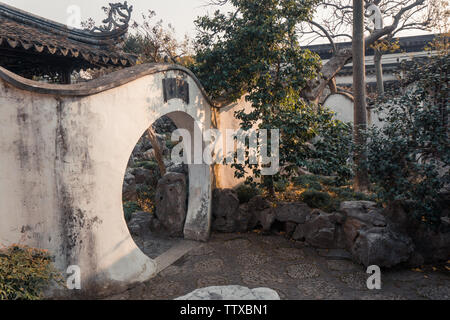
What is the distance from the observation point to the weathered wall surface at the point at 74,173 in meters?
4.25

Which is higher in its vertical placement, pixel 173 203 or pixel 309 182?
pixel 309 182

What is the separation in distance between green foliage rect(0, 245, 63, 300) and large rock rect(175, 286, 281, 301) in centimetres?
190

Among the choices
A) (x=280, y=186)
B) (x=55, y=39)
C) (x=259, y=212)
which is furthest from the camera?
(x=280, y=186)

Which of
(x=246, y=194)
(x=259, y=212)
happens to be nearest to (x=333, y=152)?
(x=259, y=212)

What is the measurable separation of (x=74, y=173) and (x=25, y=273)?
1.46 metres

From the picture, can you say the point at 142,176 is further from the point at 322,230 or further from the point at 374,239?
the point at 374,239

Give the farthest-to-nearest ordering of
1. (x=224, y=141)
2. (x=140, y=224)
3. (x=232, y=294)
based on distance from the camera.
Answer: (x=224, y=141) → (x=140, y=224) → (x=232, y=294)

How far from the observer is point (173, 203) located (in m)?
8.09
